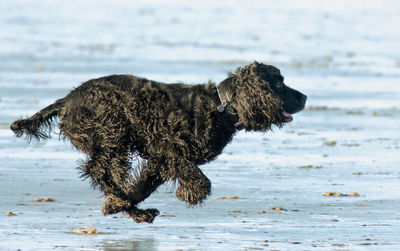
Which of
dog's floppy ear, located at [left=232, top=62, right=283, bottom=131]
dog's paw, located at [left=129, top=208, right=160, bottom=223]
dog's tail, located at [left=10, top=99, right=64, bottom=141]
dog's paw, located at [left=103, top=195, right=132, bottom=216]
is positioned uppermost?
dog's floppy ear, located at [left=232, top=62, right=283, bottom=131]

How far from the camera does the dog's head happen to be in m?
6.24

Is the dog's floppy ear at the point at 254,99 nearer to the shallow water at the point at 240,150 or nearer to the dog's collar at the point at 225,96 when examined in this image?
the dog's collar at the point at 225,96

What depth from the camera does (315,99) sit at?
14.3 m

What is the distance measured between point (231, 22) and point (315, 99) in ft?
56.0

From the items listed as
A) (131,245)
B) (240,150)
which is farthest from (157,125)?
(240,150)

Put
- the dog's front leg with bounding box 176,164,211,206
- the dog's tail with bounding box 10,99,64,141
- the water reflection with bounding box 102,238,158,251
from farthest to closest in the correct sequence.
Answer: the dog's tail with bounding box 10,99,64,141
the dog's front leg with bounding box 176,164,211,206
the water reflection with bounding box 102,238,158,251

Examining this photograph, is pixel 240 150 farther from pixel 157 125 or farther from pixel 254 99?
pixel 157 125

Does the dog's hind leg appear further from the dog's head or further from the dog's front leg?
the dog's head

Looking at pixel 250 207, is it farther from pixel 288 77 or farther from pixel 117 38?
pixel 117 38

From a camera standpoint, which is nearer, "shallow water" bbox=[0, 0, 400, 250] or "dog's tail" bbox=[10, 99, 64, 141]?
"shallow water" bbox=[0, 0, 400, 250]

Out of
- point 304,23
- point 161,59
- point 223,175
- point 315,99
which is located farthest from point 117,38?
point 223,175

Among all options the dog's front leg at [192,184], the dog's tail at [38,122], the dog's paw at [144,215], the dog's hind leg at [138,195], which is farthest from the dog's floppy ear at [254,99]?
the dog's tail at [38,122]

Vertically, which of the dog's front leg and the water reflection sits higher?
the dog's front leg

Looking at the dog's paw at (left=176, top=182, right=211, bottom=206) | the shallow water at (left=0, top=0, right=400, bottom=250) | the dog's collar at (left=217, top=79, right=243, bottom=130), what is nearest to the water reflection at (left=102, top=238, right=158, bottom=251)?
the shallow water at (left=0, top=0, right=400, bottom=250)
